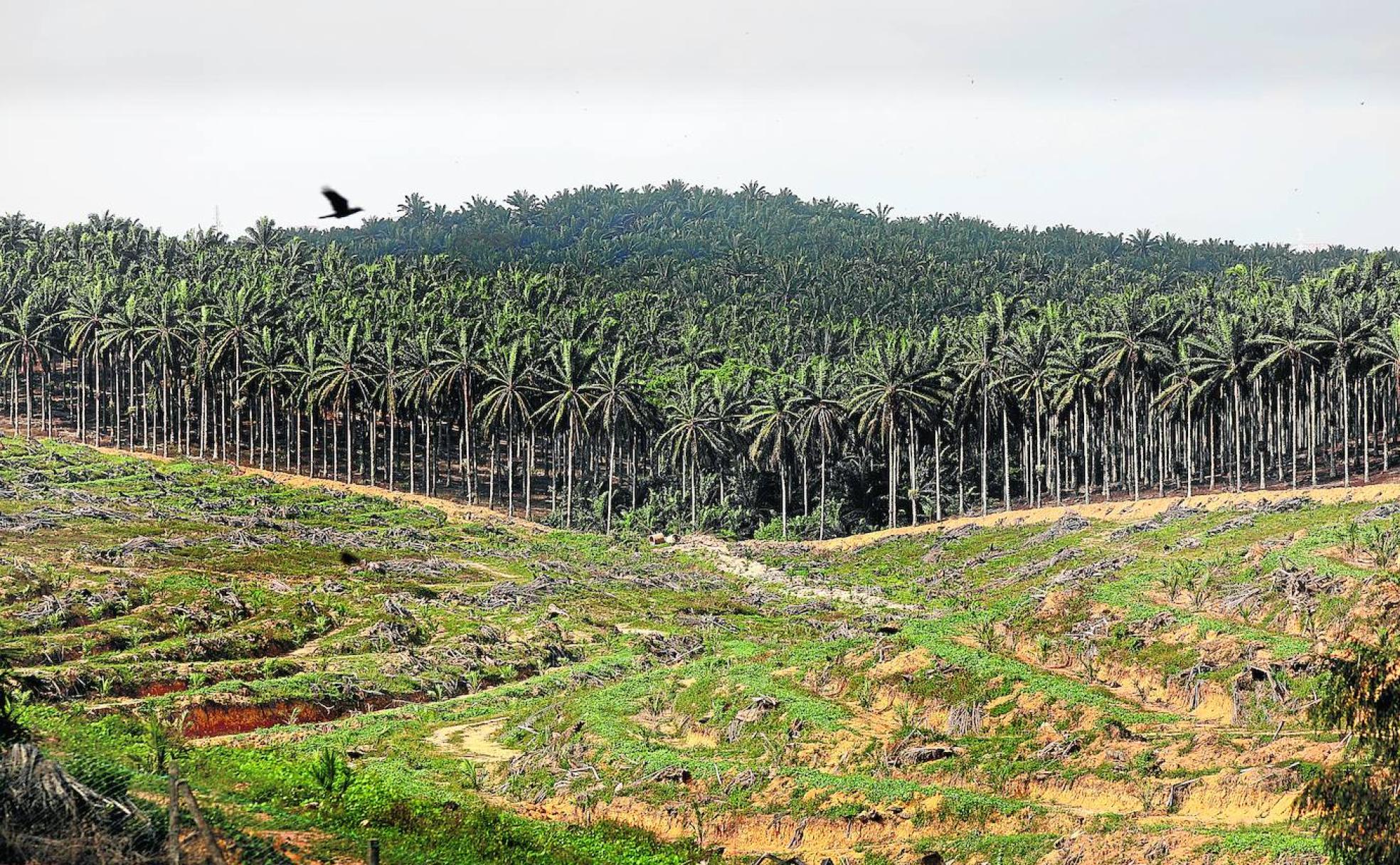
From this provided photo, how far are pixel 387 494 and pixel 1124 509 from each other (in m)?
57.7

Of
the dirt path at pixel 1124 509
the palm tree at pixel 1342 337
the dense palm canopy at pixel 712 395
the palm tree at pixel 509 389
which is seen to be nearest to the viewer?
the dirt path at pixel 1124 509

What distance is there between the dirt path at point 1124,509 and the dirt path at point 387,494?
24.0m

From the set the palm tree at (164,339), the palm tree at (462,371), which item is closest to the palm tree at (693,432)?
the palm tree at (462,371)

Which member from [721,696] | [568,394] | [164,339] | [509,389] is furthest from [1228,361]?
[164,339]

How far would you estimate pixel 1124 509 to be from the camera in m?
85.7

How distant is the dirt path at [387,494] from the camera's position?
339 feet

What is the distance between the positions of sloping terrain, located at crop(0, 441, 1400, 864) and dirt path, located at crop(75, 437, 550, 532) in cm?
3086

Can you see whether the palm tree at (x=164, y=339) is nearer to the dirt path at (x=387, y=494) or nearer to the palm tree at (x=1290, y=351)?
the dirt path at (x=387, y=494)

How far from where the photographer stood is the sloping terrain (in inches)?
1133

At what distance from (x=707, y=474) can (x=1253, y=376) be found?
4482cm

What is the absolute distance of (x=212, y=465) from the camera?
111 metres

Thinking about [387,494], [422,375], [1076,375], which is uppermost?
[422,375]

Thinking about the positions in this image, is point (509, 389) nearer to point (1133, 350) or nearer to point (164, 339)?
point (164, 339)

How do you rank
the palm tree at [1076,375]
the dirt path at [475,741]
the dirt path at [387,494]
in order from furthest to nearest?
the dirt path at [387,494]
the palm tree at [1076,375]
the dirt path at [475,741]
